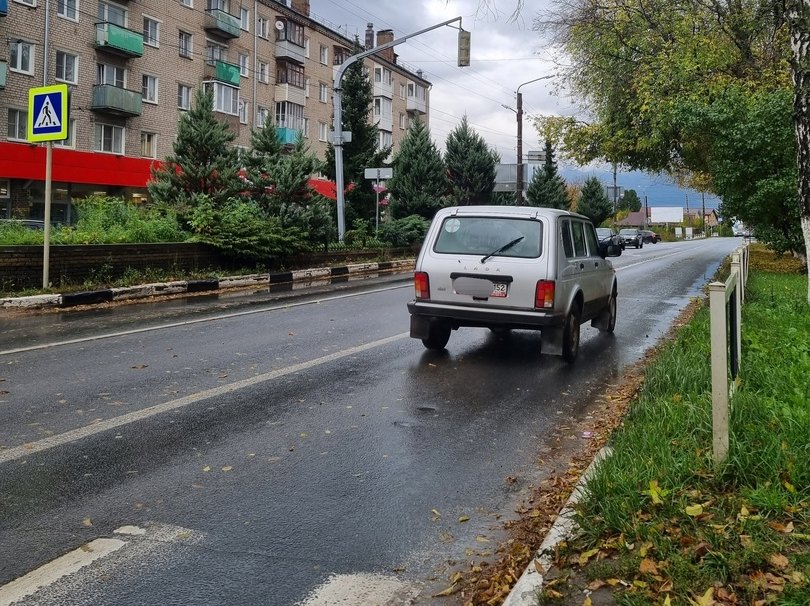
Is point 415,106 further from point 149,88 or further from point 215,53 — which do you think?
point 149,88

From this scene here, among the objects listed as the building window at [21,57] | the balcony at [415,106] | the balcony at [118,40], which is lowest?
the building window at [21,57]

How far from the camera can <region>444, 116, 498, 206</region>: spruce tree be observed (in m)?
40.7

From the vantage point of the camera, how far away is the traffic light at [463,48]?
73.9 feet

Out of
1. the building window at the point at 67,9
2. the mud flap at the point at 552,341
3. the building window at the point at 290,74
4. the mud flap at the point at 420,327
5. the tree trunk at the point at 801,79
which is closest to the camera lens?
the mud flap at the point at 552,341

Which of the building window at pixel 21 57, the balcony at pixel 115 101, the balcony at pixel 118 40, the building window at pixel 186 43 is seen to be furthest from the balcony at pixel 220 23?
the building window at pixel 21 57

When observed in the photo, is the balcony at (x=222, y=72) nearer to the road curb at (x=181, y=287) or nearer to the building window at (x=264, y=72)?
the building window at (x=264, y=72)

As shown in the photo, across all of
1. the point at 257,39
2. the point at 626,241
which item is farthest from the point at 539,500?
the point at 626,241

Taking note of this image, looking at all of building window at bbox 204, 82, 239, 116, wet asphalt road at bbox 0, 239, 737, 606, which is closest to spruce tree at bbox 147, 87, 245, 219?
wet asphalt road at bbox 0, 239, 737, 606

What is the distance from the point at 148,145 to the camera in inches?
1507

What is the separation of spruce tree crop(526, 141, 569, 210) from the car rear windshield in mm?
45751

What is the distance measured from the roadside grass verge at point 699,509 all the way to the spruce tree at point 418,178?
3098 centimetres

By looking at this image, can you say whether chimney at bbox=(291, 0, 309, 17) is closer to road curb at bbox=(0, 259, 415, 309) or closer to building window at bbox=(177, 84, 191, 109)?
building window at bbox=(177, 84, 191, 109)

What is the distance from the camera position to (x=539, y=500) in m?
4.41

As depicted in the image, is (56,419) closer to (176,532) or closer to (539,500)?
(176,532)
